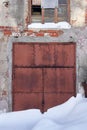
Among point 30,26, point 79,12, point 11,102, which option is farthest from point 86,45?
point 11,102

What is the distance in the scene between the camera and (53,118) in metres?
9.68

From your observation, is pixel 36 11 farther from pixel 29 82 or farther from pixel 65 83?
pixel 65 83

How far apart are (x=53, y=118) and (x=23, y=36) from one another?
2545 mm

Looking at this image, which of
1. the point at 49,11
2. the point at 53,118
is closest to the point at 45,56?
the point at 49,11

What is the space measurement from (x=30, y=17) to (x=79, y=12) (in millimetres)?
1441

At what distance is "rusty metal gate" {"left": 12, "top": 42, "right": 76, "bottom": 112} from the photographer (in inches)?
411

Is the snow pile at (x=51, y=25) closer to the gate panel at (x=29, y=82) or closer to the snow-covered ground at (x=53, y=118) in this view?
the gate panel at (x=29, y=82)

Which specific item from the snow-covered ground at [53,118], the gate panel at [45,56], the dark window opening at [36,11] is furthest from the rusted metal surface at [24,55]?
the snow-covered ground at [53,118]

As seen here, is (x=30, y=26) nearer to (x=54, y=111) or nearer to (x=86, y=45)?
(x=86, y=45)

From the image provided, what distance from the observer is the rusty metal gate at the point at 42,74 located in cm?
1043

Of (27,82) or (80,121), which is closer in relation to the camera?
(80,121)

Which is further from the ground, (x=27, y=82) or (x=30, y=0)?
(x=30, y=0)

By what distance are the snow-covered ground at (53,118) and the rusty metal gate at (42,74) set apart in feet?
0.99

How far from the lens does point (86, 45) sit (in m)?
10.4
